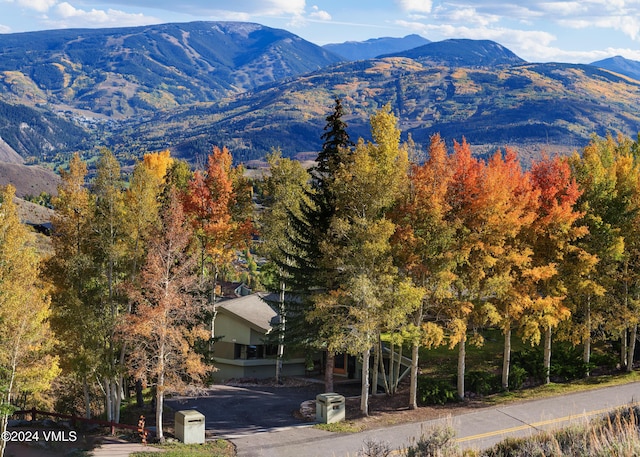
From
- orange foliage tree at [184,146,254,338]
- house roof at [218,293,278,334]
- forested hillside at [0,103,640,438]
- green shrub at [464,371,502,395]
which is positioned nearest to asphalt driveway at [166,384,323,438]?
forested hillside at [0,103,640,438]

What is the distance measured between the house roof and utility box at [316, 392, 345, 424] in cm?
1224

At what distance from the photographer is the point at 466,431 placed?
25391 millimetres

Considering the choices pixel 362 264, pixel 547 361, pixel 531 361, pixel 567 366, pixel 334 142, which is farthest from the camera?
pixel 531 361

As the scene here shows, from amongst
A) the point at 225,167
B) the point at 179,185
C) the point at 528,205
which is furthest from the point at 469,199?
the point at 179,185

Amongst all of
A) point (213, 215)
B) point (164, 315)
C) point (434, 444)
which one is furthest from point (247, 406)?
point (434, 444)

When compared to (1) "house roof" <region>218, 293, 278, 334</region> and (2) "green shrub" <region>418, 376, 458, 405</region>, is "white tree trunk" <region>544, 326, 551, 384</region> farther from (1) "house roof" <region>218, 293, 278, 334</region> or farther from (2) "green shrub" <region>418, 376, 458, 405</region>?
(1) "house roof" <region>218, 293, 278, 334</region>

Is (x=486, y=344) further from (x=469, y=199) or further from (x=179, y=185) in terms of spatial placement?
(x=179, y=185)

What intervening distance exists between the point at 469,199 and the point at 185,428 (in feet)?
54.7

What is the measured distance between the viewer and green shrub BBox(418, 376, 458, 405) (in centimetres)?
3030

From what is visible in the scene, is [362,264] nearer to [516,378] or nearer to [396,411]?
[396,411]

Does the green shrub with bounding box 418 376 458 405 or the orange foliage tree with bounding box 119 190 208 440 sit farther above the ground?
the orange foliage tree with bounding box 119 190 208 440

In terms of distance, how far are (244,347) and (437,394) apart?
16.7 metres

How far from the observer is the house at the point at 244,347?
41.6 meters

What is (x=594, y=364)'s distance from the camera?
35.1m
